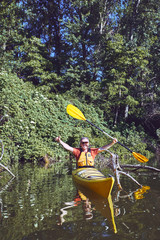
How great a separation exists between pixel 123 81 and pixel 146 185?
9.32m

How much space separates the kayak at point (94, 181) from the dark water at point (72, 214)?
149 millimetres

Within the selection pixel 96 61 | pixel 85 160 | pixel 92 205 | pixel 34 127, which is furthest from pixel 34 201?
pixel 96 61

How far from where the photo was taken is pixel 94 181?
4.10 meters

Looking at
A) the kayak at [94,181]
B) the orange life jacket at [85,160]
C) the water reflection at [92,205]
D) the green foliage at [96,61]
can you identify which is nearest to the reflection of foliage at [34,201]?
the water reflection at [92,205]

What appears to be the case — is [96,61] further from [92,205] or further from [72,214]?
[72,214]

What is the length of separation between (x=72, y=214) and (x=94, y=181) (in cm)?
96

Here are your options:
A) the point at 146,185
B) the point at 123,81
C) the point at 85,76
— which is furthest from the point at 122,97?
the point at 146,185

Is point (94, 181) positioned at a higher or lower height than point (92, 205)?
higher

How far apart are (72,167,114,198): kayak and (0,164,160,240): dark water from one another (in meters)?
0.15

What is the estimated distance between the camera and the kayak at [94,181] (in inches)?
152

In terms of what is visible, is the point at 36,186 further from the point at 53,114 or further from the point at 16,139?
the point at 53,114

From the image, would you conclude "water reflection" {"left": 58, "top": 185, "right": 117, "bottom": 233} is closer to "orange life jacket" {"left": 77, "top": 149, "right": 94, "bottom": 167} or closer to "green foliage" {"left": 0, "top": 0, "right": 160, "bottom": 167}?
"orange life jacket" {"left": 77, "top": 149, "right": 94, "bottom": 167}

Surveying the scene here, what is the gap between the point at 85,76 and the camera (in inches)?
607

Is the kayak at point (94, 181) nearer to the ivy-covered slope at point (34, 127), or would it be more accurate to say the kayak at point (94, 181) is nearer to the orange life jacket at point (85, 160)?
Result: the orange life jacket at point (85, 160)
